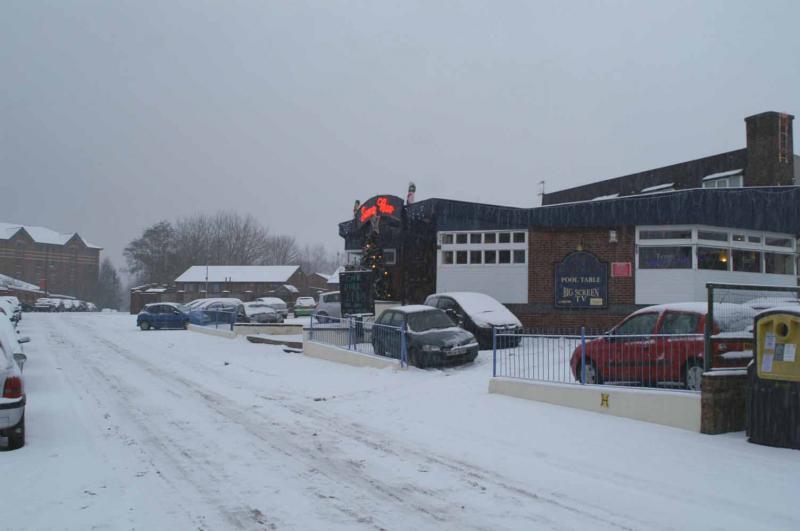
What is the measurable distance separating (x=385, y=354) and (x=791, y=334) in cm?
967

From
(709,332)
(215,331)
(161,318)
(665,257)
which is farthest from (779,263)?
(161,318)

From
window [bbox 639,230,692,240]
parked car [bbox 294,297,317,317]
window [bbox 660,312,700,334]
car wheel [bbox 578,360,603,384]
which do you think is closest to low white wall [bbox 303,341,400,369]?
car wheel [bbox 578,360,603,384]

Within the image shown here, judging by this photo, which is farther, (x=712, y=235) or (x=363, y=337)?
(x=712, y=235)

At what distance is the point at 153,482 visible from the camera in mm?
6480

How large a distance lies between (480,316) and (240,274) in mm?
68784

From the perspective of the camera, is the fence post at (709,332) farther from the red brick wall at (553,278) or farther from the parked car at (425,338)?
the red brick wall at (553,278)

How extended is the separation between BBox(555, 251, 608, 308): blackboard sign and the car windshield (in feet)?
19.4

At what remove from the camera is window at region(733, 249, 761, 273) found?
19438 millimetres

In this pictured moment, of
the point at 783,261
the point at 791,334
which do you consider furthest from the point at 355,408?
the point at 783,261

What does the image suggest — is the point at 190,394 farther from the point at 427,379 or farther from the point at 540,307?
the point at 540,307

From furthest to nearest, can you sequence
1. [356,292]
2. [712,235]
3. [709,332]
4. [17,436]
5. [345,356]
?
[356,292] → [712,235] → [345,356] → [709,332] → [17,436]

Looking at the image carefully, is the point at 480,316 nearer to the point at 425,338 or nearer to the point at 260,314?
the point at 425,338

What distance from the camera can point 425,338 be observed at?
1445 centimetres

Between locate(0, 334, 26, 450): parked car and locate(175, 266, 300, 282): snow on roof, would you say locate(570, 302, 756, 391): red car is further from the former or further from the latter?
locate(175, 266, 300, 282): snow on roof
